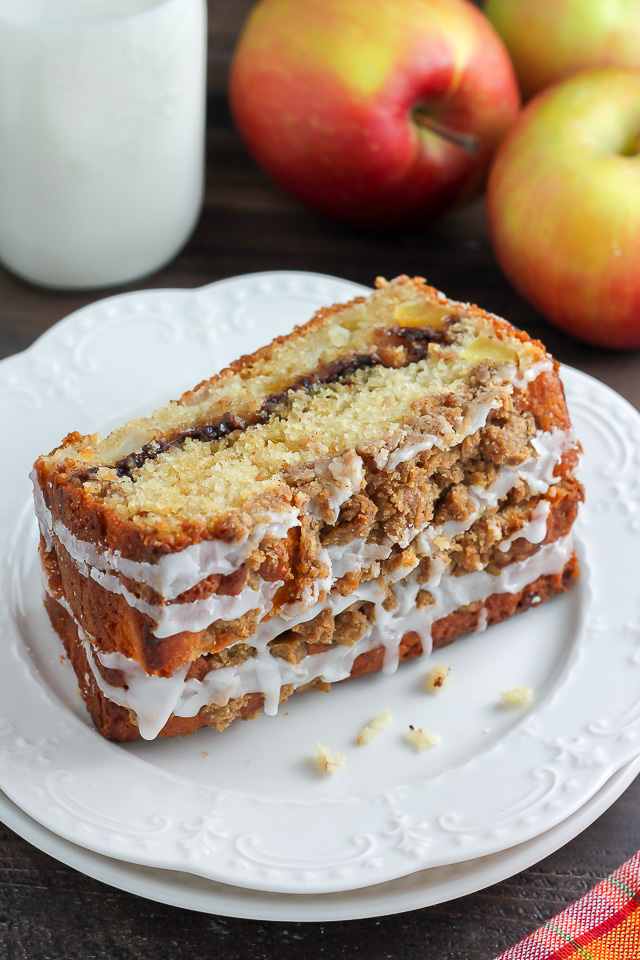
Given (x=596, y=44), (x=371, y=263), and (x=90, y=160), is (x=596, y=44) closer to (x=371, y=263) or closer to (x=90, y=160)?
(x=371, y=263)

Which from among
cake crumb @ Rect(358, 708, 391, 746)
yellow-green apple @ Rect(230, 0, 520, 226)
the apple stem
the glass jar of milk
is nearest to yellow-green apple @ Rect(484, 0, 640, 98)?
yellow-green apple @ Rect(230, 0, 520, 226)

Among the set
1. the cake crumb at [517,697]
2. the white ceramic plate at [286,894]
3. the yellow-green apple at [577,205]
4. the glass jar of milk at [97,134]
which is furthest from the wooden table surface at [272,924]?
the glass jar of milk at [97,134]

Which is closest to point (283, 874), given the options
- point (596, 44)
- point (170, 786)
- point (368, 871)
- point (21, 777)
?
point (368, 871)

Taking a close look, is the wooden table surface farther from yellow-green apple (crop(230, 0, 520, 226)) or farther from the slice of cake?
yellow-green apple (crop(230, 0, 520, 226))

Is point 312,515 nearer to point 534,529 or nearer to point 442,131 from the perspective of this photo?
point 534,529

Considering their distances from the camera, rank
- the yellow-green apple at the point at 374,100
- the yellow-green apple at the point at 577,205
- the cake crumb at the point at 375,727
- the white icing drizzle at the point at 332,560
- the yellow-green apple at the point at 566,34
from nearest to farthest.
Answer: the white icing drizzle at the point at 332,560 → the cake crumb at the point at 375,727 → the yellow-green apple at the point at 577,205 → the yellow-green apple at the point at 374,100 → the yellow-green apple at the point at 566,34

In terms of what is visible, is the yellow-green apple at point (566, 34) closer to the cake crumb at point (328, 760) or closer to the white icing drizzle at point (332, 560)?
the white icing drizzle at point (332, 560)
